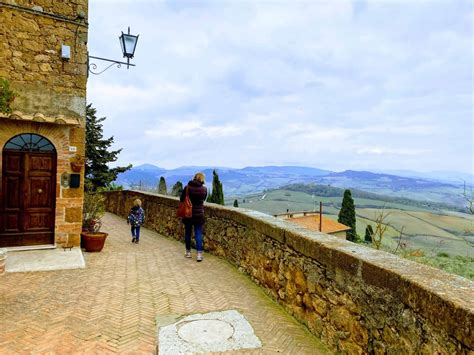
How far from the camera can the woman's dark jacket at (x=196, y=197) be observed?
6551mm

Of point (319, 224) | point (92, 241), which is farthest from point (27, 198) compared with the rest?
point (319, 224)

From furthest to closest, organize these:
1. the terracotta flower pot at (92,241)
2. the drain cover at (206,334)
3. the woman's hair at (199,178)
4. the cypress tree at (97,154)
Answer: the cypress tree at (97,154), the terracotta flower pot at (92,241), the woman's hair at (199,178), the drain cover at (206,334)

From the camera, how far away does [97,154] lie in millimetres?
23750

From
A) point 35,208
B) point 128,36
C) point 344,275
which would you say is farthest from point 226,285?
point 128,36

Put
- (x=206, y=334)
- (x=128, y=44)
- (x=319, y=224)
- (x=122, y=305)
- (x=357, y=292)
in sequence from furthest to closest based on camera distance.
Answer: (x=319, y=224) → (x=128, y=44) → (x=122, y=305) → (x=206, y=334) → (x=357, y=292)

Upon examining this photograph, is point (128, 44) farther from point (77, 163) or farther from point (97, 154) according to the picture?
point (97, 154)

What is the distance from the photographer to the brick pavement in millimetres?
3377

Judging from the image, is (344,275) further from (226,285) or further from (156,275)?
(156,275)

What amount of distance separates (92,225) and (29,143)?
2543 millimetres

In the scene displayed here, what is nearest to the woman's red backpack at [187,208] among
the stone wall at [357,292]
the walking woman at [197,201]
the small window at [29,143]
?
the walking woman at [197,201]

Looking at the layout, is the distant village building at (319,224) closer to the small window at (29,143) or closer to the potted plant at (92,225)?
the potted plant at (92,225)

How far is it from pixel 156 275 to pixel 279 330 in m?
2.77

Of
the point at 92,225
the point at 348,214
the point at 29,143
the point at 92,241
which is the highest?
the point at 29,143

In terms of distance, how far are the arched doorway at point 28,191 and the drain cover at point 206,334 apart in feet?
15.5
